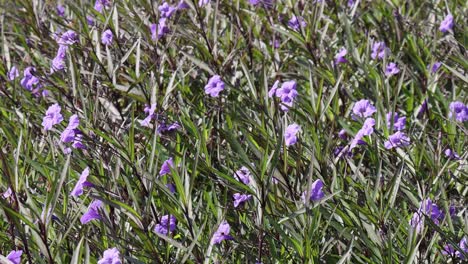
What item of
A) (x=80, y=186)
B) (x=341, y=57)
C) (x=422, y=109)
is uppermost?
(x=80, y=186)

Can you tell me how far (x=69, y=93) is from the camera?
2.72 m

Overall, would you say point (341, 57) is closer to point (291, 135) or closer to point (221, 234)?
point (291, 135)

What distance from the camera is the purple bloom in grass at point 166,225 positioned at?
72.1 inches

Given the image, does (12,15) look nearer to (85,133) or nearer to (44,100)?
(44,100)

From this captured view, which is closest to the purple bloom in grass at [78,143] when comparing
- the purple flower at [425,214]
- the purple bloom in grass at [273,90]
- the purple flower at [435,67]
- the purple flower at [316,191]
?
the purple bloom in grass at [273,90]

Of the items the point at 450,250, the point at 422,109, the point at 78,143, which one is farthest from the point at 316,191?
the point at 422,109

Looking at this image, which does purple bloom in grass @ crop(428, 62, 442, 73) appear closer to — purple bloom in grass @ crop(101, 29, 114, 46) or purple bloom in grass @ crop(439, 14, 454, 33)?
purple bloom in grass @ crop(439, 14, 454, 33)

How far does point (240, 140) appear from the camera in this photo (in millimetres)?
2438

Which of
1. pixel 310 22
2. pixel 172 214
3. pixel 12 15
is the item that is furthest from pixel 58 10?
pixel 172 214

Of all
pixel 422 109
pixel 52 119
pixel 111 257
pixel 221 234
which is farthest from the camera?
pixel 422 109

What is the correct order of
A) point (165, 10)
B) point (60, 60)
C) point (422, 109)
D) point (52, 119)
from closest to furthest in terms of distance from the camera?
point (52, 119)
point (422, 109)
point (60, 60)
point (165, 10)

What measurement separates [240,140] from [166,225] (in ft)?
2.02

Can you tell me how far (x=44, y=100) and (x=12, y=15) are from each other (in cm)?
90

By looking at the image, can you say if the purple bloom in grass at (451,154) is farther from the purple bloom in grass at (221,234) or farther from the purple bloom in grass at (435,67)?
the purple bloom in grass at (221,234)
